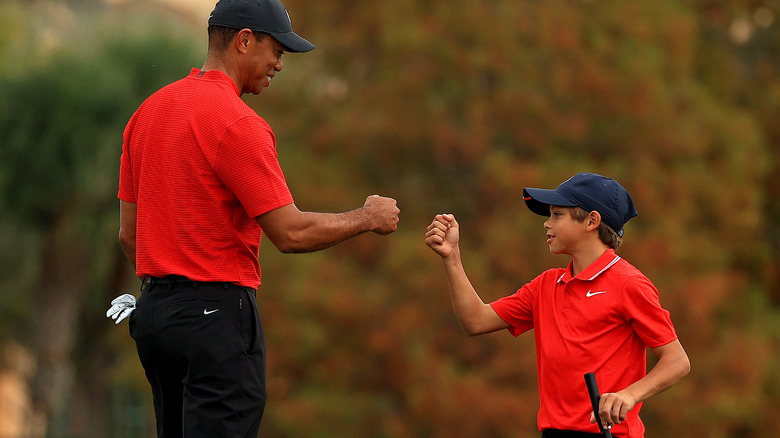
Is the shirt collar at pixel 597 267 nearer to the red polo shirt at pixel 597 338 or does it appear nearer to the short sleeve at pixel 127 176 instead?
the red polo shirt at pixel 597 338

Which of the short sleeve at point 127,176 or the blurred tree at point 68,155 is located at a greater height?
the short sleeve at point 127,176

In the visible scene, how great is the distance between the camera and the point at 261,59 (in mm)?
3965

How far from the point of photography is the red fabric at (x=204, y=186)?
3.66 metres

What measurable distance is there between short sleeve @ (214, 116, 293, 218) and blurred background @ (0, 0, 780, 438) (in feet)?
36.2

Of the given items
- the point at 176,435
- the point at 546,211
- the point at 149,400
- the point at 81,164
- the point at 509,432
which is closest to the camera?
the point at 176,435

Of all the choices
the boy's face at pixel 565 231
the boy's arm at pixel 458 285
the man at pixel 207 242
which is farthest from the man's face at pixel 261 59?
the boy's face at pixel 565 231

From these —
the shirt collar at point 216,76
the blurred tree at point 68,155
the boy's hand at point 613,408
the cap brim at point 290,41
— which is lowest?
the blurred tree at point 68,155

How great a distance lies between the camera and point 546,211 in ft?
14.6

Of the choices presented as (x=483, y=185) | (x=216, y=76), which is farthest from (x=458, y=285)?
(x=483, y=185)

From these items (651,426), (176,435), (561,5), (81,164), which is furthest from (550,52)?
(176,435)

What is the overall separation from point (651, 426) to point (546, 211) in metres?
12.3

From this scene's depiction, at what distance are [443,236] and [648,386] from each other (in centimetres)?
99

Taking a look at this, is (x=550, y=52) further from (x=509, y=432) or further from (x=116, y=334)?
(x=116, y=334)

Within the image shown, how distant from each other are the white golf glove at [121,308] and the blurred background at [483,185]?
1081cm
